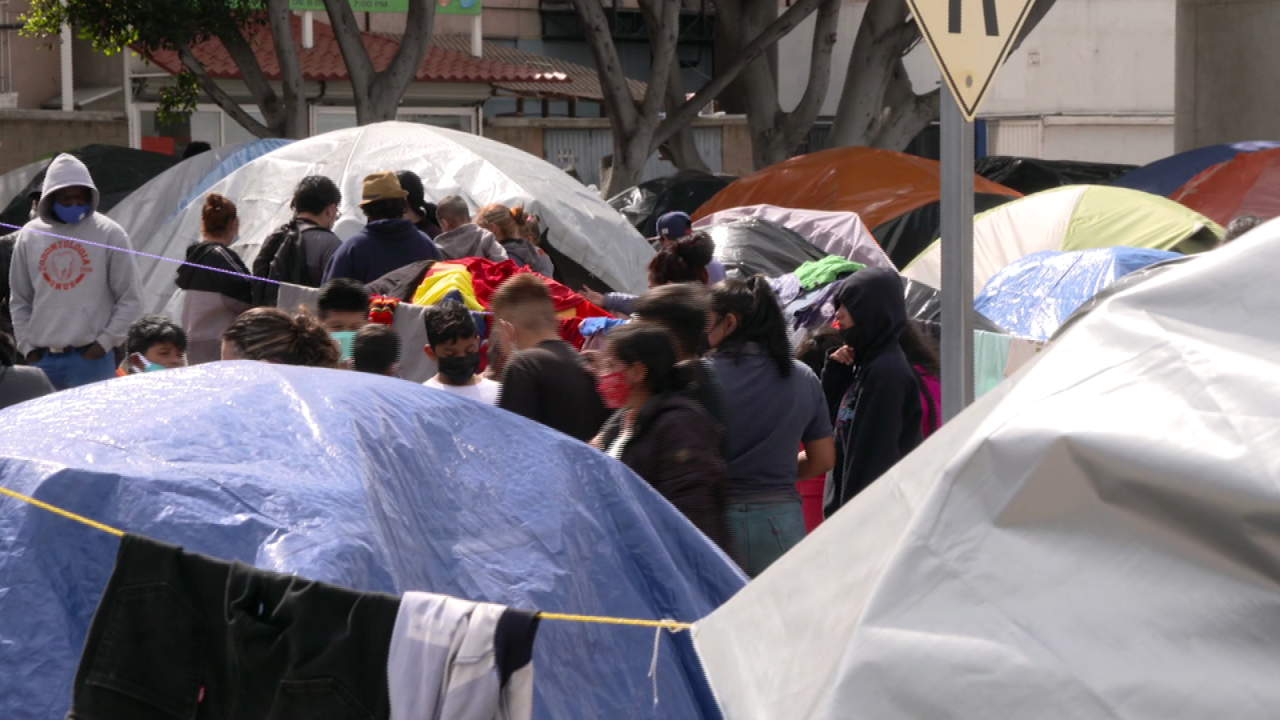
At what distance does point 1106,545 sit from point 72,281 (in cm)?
636

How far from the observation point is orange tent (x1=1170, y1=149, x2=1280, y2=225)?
44.0ft

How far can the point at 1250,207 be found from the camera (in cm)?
1338

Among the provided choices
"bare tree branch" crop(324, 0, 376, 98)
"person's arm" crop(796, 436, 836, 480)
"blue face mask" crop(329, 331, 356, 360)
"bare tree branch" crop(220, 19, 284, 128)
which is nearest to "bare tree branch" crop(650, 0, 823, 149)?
"bare tree branch" crop(324, 0, 376, 98)

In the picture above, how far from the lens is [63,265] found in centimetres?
729

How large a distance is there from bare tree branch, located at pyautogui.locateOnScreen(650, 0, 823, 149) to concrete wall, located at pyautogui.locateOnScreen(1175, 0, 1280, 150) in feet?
18.9

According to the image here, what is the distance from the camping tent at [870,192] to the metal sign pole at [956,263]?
35.7 ft

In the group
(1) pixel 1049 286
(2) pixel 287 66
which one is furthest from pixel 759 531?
(2) pixel 287 66

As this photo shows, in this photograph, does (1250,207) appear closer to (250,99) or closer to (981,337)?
(981,337)

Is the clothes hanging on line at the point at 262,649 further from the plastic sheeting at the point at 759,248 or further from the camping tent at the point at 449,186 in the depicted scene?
the plastic sheeting at the point at 759,248

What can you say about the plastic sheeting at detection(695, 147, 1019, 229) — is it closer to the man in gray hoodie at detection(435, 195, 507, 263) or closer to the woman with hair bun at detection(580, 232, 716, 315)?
the man in gray hoodie at detection(435, 195, 507, 263)

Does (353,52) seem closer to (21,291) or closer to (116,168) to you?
(116,168)

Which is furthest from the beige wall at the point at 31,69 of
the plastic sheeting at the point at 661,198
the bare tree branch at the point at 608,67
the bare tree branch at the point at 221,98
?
the plastic sheeting at the point at 661,198

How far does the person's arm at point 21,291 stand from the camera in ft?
24.2

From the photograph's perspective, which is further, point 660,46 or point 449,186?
point 660,46
